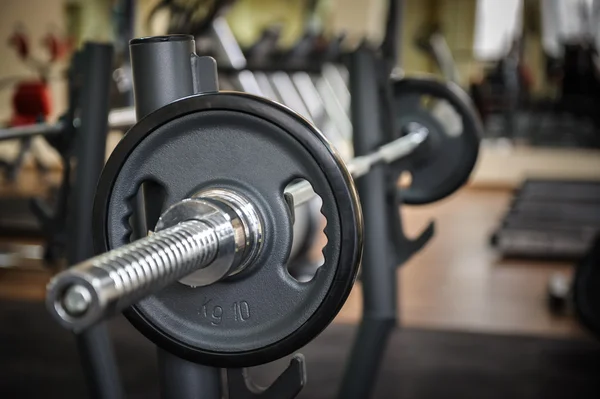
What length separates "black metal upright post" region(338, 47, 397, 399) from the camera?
121cm

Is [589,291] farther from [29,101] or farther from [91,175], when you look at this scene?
[29,101]

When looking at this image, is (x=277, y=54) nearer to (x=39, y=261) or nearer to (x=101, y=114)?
(x=39, y=261)

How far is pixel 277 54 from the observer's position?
4367mm

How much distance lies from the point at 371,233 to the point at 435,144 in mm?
250

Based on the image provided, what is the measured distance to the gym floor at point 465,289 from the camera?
2289 mm

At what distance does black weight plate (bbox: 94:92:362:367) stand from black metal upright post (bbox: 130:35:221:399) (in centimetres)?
5

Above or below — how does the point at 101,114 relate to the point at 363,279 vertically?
above

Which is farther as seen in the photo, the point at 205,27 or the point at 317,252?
the point at 317,252

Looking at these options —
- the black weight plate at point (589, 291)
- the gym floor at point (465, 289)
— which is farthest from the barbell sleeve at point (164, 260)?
the gym floor at point (465, 289)

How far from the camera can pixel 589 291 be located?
1896 millimetres

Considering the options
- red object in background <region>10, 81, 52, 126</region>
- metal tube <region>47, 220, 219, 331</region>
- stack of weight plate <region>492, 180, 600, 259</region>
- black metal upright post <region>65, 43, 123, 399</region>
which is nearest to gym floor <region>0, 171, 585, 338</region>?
stack of weight plate <region>492, 180, 600, 259</region>

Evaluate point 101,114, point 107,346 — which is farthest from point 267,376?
point 101,114

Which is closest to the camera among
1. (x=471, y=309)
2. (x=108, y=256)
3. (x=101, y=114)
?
(x=108, y=256)

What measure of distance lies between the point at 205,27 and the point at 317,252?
1.14 metres
